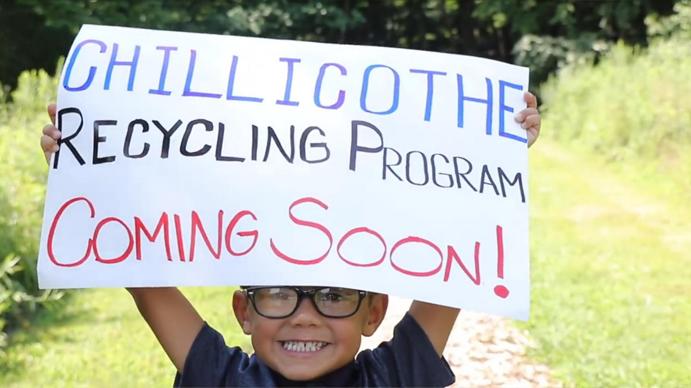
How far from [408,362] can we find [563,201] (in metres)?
7.39

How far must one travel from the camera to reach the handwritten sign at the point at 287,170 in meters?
2.02

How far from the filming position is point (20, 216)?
548 centimetres

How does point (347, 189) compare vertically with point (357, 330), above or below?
above

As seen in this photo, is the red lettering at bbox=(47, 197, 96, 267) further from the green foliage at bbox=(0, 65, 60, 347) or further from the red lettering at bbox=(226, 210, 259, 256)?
the green foliage at bbox=(0, 65, 60, 347)

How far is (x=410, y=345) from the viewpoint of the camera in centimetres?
195

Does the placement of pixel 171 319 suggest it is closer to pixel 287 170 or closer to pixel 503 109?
pixel 287 170

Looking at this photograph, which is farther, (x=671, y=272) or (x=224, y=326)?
(x=671, y=272)

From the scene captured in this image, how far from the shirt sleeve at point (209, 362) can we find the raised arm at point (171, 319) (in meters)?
0.02

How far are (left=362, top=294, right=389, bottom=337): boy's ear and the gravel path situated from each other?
8.44ft

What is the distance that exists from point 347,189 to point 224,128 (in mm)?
326

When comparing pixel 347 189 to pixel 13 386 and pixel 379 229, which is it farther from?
pixel 13 386

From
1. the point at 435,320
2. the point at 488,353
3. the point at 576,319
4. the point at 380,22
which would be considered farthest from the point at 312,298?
the point at 380,22

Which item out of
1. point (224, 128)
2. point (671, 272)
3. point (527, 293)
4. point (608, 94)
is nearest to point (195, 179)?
point (224, 128)

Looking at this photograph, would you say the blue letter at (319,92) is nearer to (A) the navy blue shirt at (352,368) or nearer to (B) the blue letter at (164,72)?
(B) the blue letter at (164,72)
